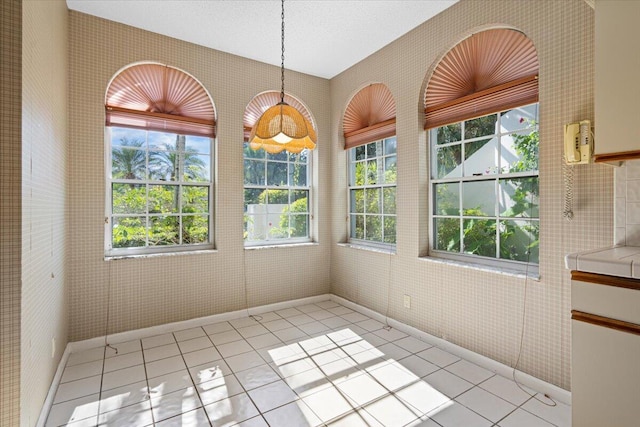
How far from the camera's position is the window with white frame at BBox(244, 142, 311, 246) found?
3.88 meters

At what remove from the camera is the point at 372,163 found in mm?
3893

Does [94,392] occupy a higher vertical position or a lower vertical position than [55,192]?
lower

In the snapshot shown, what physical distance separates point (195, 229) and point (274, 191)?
1.06 meters

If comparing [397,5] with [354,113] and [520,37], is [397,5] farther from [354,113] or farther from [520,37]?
[354,113]

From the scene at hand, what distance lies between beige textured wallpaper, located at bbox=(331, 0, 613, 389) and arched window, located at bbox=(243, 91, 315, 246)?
106cm

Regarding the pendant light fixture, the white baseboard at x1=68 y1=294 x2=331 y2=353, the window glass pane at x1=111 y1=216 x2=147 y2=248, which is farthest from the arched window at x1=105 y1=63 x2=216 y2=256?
the pendant light fixture

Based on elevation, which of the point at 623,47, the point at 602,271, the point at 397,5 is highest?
the point at 397,5

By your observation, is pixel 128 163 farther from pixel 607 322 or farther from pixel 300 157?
pixel 607 322

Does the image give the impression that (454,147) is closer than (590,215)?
No

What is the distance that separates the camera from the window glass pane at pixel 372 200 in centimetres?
380

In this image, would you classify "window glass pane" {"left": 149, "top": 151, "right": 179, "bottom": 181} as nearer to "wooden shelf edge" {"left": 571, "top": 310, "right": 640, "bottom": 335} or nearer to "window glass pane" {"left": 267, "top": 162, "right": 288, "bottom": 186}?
"window glass pane" {"left": 267, "top": 162, "right": 288, "bottom": 186}

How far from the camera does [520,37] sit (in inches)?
92.7

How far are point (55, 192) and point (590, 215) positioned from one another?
3672mm

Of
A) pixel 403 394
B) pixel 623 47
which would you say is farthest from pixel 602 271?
pixel 403 394
